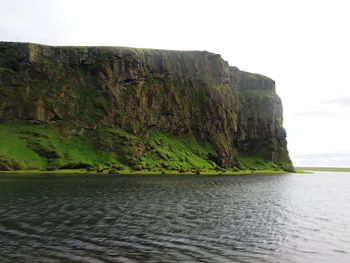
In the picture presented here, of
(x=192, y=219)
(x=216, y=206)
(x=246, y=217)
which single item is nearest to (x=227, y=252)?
(x=192, y=219)

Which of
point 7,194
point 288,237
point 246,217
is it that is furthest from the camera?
point 7,194

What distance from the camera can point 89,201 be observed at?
70.1 meters

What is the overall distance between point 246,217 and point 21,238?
33.8 meters

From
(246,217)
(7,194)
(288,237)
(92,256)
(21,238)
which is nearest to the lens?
(92,256)

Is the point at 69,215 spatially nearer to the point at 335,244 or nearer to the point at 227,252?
the point at 227,252

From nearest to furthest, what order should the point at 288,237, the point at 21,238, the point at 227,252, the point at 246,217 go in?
the point at 227,252 < the point at 21,238 < the point at 288,237 < the point at 246,217

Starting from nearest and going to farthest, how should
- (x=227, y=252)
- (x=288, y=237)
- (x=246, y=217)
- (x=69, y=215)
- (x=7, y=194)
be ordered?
(x=227, y=252), (x=288, y=237), (x=69, y=215), (x=246, y=217), (x=7, y=194)

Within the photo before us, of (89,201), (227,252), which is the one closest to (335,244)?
(227,252)

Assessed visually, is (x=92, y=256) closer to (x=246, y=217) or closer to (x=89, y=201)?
(x=246, y=217)

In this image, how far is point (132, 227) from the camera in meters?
45.8

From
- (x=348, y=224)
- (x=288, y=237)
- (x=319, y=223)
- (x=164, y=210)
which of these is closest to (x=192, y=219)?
(x=164, y=210)

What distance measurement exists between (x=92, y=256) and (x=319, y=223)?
36.8m

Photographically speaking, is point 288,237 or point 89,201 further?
point 89,201

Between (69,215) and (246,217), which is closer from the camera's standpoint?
(69,215)
